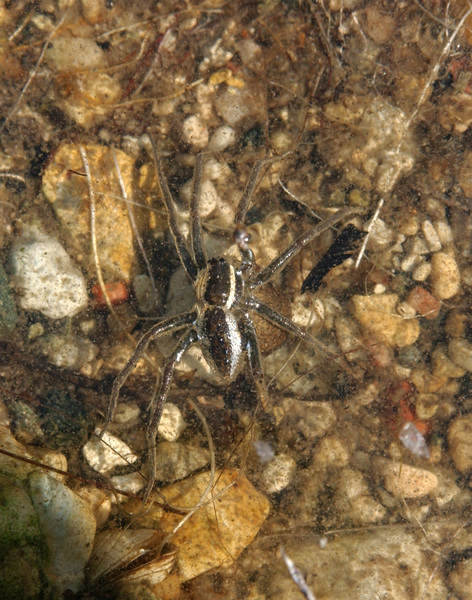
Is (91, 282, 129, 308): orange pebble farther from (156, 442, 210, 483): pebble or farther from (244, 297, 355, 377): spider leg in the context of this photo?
(156, 442, 210, 483): pebble

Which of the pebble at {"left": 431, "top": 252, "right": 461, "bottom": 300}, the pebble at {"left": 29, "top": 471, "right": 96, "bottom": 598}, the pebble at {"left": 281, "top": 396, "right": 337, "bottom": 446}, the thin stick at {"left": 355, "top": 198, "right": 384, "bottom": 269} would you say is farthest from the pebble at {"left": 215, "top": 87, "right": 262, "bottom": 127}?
the pebble at {"left": 29, "top": 471, "right": 96, "bottom": 598}

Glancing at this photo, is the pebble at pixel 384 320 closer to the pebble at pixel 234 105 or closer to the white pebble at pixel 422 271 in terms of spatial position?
the white pebble at pixel 422 271

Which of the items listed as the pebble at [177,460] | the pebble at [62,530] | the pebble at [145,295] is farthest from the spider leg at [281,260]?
the pebble at [62,530]

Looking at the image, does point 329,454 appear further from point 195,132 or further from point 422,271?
point 195,132

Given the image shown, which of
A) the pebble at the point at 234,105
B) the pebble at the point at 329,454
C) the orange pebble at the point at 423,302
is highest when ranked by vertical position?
the pebble at the point at 234,105

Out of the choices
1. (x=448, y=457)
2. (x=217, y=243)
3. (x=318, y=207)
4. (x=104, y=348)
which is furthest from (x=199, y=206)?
(x=448, y=457)
